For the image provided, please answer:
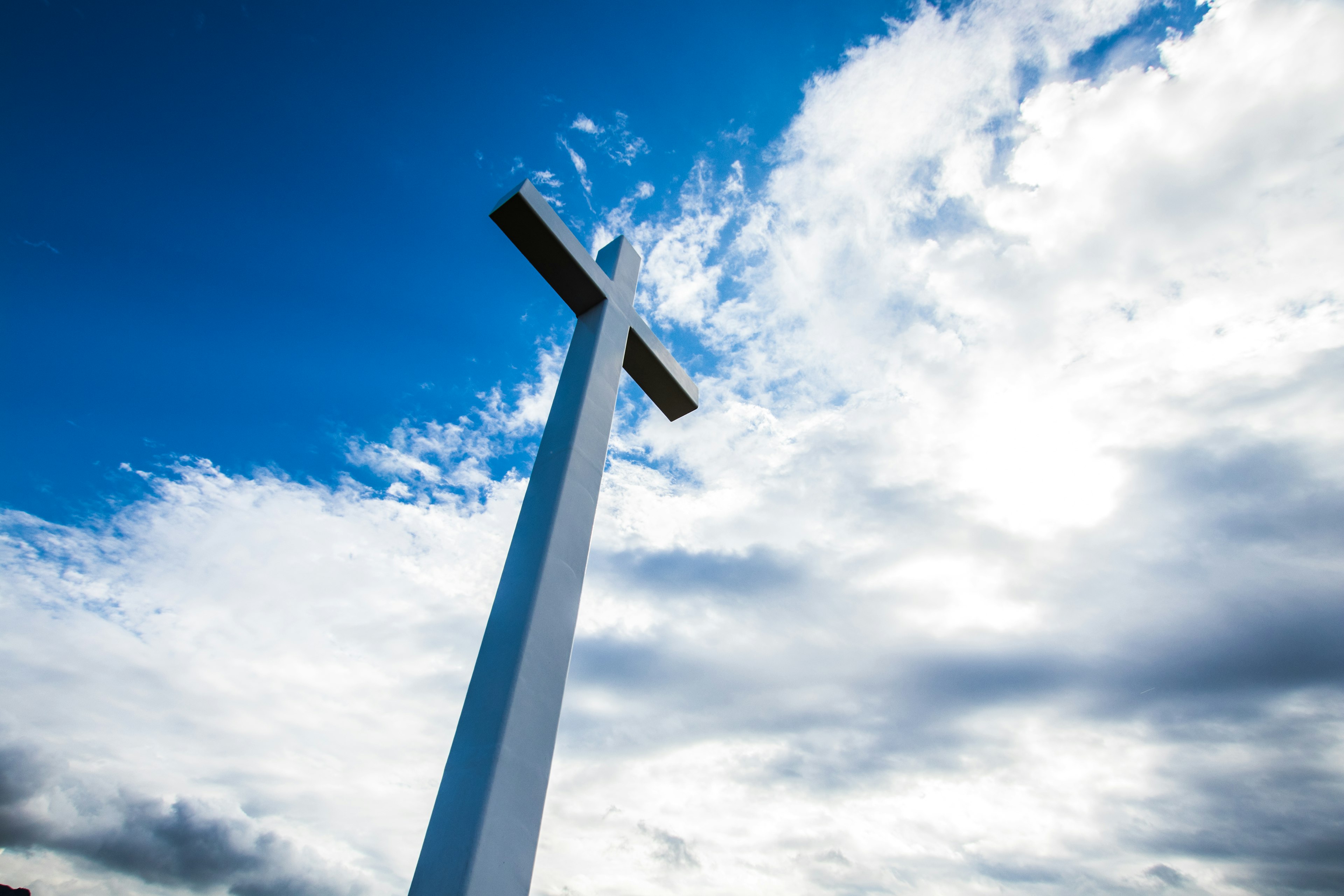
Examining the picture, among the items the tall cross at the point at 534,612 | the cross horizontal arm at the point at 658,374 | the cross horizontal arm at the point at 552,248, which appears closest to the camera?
the tall cross at the point at 534,612

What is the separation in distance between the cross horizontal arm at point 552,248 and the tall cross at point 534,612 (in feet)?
0.03

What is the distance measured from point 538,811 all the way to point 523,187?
4706 mm

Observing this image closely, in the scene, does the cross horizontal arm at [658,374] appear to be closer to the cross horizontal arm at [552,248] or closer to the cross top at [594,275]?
the cross top at [594,275]

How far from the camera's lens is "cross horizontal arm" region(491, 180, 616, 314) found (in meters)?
6.05

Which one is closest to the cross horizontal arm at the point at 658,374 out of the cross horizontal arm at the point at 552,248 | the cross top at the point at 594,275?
the cross top at the point at 594,275

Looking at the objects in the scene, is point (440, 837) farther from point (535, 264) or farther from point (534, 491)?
point (535, 264)

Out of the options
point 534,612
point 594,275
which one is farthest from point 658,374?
point 534,612

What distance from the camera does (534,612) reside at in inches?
168

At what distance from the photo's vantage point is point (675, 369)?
759cm

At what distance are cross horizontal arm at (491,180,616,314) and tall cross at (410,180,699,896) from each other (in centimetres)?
1

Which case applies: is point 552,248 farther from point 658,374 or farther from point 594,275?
point 658,374

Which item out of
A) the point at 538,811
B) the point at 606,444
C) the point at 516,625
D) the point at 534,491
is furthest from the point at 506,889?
the point at 606,444

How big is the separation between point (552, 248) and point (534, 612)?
339cm

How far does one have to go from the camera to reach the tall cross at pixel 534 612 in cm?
360
